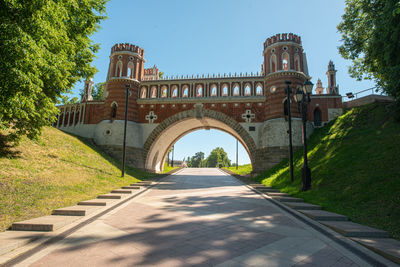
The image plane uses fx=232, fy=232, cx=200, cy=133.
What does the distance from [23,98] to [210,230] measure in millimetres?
6945

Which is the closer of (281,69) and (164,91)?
(281,69)

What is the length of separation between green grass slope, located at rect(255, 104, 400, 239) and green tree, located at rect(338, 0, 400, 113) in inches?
83.6

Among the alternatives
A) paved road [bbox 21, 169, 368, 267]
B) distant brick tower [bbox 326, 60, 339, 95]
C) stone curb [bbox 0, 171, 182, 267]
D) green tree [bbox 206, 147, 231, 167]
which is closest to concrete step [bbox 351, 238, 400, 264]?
paved road [bbox 21, 169, 368, 267]

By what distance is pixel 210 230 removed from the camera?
5.43 meters

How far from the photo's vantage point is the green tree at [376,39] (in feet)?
31.9

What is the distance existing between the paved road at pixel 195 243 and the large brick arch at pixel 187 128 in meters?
17.0

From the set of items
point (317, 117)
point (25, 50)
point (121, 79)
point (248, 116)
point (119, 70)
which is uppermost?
point (119, 70)

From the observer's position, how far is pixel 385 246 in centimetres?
442

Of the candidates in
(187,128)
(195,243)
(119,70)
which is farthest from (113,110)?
(195,243)

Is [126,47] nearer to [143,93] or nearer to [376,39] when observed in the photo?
[143,93]

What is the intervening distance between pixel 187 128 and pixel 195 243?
24.7 meters

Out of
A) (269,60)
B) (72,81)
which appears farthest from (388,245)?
(269,60)

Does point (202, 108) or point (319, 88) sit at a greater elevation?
point (319, 88)

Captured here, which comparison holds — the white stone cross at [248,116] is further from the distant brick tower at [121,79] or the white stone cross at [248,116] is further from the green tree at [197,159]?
the green tree at [197,159]
